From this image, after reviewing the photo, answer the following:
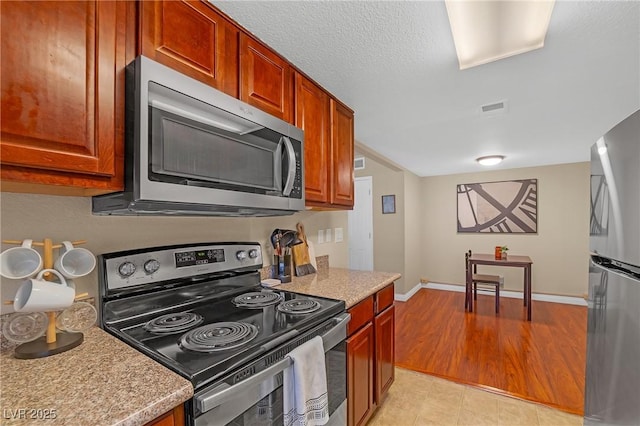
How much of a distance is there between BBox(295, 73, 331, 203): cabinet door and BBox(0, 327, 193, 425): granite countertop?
45.0 inches

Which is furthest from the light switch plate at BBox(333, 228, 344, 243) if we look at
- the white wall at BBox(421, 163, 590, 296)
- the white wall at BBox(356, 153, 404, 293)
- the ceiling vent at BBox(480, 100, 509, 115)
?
the white wall at BBox(421, 163, 590, 296)

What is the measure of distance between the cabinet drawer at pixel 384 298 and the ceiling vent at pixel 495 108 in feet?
5.04

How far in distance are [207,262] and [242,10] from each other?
116 cm

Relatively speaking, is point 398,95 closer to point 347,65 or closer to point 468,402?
point 347,65

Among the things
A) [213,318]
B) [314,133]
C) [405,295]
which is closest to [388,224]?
[405,295]

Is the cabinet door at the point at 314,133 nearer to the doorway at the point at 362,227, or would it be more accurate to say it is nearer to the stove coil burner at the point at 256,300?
the stove coil burner at the point at 256,300

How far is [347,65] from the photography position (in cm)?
161

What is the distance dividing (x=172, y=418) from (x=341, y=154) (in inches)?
67.8

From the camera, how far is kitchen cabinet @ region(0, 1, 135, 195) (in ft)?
2.31

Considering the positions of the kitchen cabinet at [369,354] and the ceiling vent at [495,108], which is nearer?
the kitchen cabinet at [369,354]

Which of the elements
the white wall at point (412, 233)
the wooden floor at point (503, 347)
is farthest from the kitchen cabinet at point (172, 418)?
the white wall at point (412, 233)

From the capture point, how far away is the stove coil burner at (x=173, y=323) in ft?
3.40

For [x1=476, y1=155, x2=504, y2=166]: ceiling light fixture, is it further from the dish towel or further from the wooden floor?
the dish towel

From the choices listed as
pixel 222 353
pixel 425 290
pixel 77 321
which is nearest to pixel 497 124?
pixel 222 353
